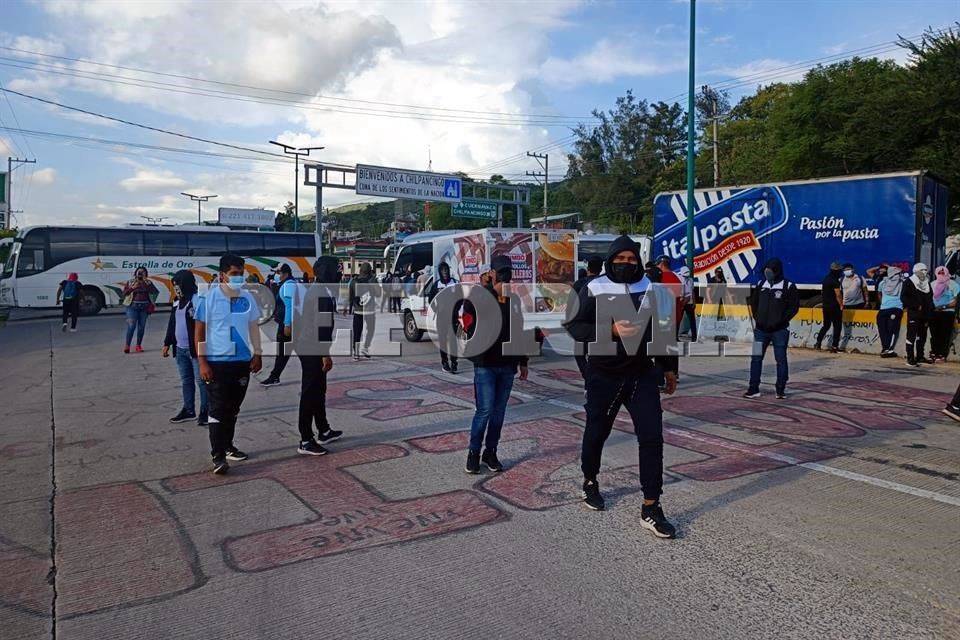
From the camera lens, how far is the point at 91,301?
25.9 m

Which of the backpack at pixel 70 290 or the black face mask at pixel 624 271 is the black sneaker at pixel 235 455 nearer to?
the black face mask at pixel 624 271

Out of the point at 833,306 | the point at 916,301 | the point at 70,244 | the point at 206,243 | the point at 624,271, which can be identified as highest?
the point at 206,243

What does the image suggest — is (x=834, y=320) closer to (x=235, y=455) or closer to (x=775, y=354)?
(x=775, y=354)

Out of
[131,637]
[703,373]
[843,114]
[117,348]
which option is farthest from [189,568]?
[843,114]

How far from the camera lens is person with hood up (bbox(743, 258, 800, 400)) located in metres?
8.82

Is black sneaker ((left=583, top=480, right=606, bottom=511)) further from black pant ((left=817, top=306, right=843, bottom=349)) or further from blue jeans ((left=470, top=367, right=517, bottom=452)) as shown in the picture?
black pant ((left=817, top=306, right=843, bottom=349))

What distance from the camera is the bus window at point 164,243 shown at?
27.3 metres

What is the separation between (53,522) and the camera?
4.70 metres

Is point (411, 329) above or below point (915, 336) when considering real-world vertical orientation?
below

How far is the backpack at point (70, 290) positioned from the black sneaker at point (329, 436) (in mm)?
14923

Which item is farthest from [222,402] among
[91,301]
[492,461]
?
[91,301]

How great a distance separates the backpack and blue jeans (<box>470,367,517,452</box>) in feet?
55.0

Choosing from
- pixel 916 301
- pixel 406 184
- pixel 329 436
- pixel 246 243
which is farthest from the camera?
pixel 406 184

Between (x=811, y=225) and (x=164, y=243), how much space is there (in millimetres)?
23478
